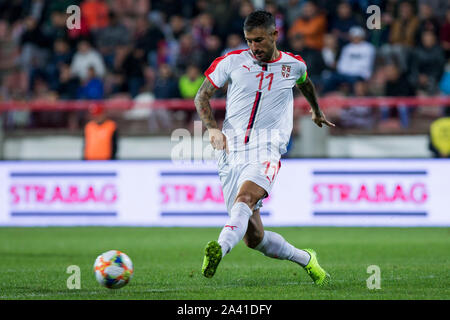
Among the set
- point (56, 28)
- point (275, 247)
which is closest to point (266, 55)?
point (275, 247)

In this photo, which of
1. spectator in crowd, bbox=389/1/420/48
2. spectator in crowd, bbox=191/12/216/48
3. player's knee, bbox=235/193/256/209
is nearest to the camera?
player's knee, bbox=235/193/256/209

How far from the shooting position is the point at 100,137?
15.5 metres

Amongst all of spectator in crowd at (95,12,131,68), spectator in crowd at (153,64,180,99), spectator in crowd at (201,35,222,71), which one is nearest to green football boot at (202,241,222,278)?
spectator in crowd at (153,64,180,99)

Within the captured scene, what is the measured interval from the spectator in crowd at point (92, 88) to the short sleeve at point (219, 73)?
10.4 metres

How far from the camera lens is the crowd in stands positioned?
16750 mm

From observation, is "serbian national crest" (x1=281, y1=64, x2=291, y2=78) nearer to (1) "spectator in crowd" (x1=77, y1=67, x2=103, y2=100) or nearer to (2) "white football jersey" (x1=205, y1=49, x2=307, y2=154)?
(2) "white football jersey" (x1=205, y1=49, x2=307, y2=154)

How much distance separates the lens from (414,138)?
1595 cm

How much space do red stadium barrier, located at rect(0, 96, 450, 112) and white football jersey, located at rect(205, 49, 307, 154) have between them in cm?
826

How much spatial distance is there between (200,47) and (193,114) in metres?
2.81

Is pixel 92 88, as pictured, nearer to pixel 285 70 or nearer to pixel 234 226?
pixel 285 70

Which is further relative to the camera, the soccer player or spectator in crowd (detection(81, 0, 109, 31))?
spectator in crowd (detection(81, 0, 109, 31))

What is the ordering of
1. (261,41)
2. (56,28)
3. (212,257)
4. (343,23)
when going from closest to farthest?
(212,257), (261,41), (343,23), (56,28)

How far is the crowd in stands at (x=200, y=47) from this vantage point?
1675 centimetres

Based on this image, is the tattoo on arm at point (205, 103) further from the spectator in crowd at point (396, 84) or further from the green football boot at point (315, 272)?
the spectator in crowd at point (396, 84)
